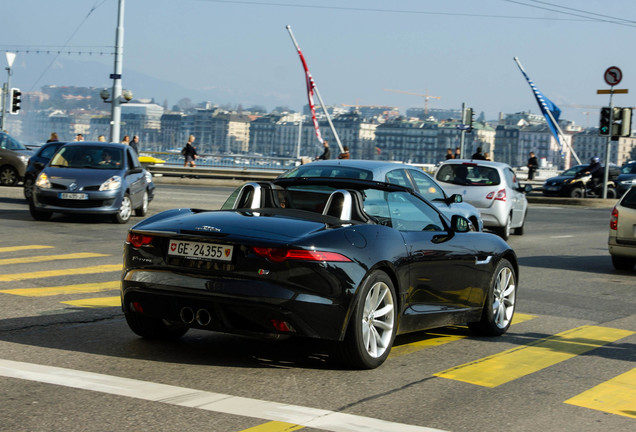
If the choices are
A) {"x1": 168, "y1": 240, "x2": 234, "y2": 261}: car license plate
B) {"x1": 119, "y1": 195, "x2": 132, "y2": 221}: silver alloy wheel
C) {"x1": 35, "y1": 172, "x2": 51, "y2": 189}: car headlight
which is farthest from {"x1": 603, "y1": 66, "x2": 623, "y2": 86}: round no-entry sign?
{"x1": 168, "y1": 240, "x2": 234, "y2": 261}: car license plate

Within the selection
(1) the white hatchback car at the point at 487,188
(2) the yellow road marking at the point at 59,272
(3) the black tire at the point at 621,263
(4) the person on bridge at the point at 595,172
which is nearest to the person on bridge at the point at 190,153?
(4) the person on bridge at the point at 595,172

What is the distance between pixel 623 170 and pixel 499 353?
41825 mm

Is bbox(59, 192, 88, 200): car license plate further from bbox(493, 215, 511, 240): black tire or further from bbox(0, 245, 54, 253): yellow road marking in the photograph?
bbox(493, 215, 511, 240): black tire

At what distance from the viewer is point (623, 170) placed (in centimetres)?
4725

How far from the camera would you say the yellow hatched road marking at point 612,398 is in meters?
5.92

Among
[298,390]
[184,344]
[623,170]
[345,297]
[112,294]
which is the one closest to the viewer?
[298,390]

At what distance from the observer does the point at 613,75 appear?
34969 mm

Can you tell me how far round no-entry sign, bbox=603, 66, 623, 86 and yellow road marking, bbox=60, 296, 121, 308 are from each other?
93.0 ft

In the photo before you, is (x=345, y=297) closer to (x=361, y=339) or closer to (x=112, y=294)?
(x=361, y=339)

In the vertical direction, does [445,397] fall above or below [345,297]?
below

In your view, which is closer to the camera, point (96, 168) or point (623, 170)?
point (96, 168)

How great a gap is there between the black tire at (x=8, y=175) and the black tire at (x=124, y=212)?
40.2ft

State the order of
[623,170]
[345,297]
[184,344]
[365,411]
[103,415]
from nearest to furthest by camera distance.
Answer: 1. [103,415]
2. [365,411]
3. [345,297]
4. [184,344]
5. [623,170]

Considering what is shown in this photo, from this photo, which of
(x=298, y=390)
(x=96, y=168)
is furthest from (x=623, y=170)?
(x=298, y=390)
